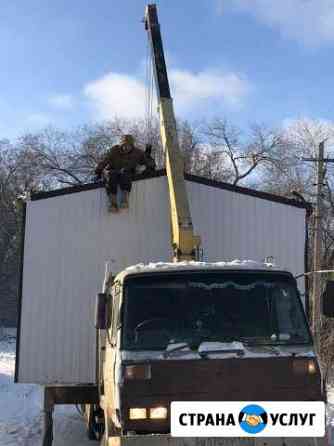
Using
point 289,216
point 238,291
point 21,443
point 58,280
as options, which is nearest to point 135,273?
point 238,291

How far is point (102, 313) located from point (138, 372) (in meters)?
1.20

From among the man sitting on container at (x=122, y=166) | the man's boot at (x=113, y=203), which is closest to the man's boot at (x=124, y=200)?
the man sitting on container at (x=122, y=166)

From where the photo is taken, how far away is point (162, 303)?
6.28 metres

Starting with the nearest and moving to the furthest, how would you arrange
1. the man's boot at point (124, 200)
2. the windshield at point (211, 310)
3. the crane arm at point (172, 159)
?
the windshield at point (211, 310) < the crane arm at point (172, 159) < the man's boot at point (124, 200)

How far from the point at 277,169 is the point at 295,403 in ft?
116

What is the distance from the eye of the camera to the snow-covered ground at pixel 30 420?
30.8ft

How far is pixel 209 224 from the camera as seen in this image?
1270 centimetres

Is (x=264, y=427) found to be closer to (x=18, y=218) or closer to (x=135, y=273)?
(x=135, y=273)

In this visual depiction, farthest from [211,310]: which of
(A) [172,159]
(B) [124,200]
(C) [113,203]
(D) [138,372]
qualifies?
(C) [113,203]

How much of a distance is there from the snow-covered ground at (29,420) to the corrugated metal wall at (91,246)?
64 cm

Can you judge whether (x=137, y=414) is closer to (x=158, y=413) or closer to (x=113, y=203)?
(x=158, y=413)

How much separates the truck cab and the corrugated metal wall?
5.65 m
